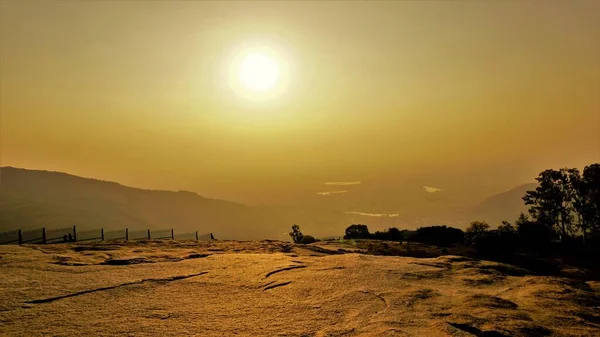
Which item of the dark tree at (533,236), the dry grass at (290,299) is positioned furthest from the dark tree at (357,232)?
the dry grass at (290,299)

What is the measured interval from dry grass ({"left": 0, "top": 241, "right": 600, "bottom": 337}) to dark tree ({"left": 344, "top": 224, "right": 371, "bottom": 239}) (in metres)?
38.5

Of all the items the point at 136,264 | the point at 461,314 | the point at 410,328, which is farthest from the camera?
the point at 136,264

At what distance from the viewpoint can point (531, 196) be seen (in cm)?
5431

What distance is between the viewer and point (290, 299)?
337 inches

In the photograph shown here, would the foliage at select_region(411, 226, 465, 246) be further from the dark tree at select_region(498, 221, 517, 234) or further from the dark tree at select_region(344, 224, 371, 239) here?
the dark tree at select_region(344, 224, 371, 239)

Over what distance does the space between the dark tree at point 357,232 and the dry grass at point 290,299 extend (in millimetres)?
38471

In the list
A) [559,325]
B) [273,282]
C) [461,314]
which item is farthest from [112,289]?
[559,325]

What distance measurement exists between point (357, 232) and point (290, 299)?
44428 millimetres

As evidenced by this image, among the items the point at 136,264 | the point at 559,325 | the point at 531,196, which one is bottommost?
the point at 559,325

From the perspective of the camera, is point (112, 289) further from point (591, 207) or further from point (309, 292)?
point (591, 207)

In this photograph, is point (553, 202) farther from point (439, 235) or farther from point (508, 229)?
point (439, 235)

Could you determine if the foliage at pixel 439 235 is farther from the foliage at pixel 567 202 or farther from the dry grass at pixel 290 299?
the dry grass at pixel 290 299

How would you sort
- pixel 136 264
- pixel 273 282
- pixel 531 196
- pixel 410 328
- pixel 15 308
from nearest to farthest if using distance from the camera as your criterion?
pixel 410 328 → pixel 15 308 → pixel 273 282 → pixel 136 264 → pixel 531 196

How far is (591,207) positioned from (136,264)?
53.7m
